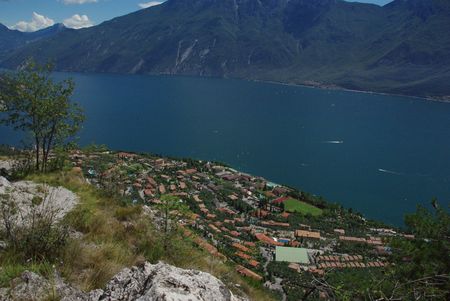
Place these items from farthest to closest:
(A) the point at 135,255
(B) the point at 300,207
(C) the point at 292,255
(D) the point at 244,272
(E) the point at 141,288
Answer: (B) the point at 300,207
(C) the point at 292,255
(D) the point at 244,272
(A) the point at 135,255
(E) the point at 141,288

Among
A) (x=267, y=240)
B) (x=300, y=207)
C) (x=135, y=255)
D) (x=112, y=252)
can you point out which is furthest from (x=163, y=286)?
(x=300, y=207)

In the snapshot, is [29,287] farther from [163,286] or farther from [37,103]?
[37,103]

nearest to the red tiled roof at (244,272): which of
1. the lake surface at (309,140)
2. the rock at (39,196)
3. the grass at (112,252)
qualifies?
the grass at (112,252)

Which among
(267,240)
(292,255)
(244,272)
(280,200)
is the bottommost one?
(280,200)

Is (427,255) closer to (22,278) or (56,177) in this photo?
(22,278)

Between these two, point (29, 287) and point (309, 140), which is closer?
point (29, 287)

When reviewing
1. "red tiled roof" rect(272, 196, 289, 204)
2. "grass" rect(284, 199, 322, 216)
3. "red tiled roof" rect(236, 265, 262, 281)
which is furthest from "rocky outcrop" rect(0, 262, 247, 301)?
"red tiled roof" rect(272, 196, 289, 204)

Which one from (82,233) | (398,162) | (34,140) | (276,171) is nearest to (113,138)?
(276,171)

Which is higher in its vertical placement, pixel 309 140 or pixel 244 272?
pixel 244 272
